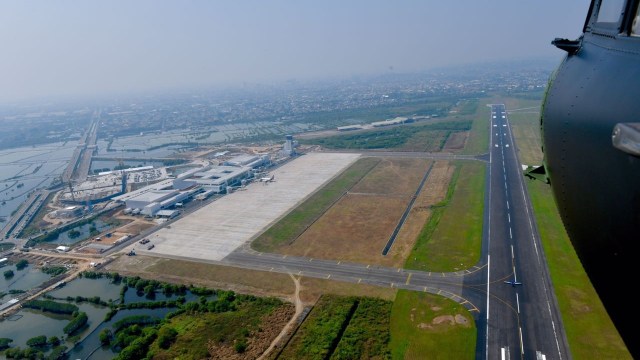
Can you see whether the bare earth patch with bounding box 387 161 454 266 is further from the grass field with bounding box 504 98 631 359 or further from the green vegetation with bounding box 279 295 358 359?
the grass field with bounding box 504 98 631 359

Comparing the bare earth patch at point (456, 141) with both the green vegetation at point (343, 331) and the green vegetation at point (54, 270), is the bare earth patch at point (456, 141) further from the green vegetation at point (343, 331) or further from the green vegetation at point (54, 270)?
the green vegetation at point (54, 270)

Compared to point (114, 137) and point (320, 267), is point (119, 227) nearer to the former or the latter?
point (320, 267)

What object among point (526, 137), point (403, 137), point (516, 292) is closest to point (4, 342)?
point (516, 292)

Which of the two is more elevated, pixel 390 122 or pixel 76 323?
pixel 390 122

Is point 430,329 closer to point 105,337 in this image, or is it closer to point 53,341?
point 105,337

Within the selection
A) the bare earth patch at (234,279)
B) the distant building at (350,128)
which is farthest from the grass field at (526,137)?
the distant building at (350,128)

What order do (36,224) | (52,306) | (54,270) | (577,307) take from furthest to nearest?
(36,224) < (54,270) < (52,306) < (577,307)
